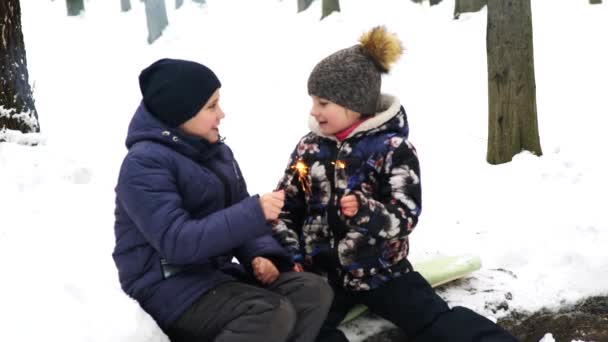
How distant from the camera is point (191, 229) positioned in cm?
256

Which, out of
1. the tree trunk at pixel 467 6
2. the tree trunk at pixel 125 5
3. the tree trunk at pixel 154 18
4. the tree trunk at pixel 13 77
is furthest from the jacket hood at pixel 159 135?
the tree trunk at pixel 125 5

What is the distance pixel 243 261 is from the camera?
314 centimetres

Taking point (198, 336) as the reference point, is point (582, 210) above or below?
below

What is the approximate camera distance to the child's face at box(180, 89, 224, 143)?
9.25 feet

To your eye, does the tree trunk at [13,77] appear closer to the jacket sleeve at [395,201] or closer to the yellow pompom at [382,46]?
the yellow pompom at [382,46]

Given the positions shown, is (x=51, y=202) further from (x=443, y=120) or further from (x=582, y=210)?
(x=443, y=120)

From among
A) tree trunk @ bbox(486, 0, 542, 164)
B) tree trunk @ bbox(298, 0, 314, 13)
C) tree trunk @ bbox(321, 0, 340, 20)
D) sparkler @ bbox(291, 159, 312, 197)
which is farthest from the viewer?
tree trunk @ bbox(298, 0, 314, 13)

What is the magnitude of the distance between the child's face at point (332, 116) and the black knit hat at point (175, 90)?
0.70m

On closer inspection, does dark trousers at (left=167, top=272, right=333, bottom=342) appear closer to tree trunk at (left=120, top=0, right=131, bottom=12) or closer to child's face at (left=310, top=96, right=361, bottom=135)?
child's face at (left=310, top=96, right=361, bottom=135)

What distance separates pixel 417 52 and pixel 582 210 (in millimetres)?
7411

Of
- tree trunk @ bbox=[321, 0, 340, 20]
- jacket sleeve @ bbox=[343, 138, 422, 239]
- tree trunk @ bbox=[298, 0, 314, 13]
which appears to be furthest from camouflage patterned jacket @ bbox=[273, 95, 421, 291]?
tree trunk @ bbox=[298, 0, 314, 13]

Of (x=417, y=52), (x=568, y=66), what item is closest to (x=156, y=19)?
(x=417, y=52)

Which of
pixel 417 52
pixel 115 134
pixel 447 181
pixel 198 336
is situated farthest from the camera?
pixel 417 52

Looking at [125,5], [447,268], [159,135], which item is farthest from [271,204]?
[125,5]
